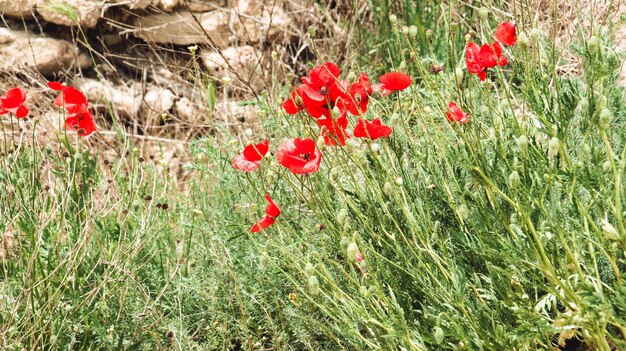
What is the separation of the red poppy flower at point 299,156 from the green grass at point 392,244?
9cm

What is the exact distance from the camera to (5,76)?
4426 millimetres

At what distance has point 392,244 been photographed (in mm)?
2299

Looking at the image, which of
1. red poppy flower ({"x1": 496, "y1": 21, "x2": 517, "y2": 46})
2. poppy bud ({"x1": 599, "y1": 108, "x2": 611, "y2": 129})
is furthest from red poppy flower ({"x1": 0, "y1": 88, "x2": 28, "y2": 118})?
poppy bud ({"x1": 599, "y1": 108, "x2": 611, "y2": 129})

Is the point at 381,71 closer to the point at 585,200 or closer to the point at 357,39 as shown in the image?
the point at 357,39

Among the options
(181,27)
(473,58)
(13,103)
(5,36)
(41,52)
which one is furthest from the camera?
(181,27)

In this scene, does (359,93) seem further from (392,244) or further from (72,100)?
(72,100)

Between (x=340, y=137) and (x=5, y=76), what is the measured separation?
2.87 m

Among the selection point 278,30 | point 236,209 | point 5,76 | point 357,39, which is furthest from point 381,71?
point 5,76

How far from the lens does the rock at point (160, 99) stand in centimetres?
496

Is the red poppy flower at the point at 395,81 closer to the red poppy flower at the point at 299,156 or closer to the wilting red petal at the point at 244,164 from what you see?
the red poppy flower at the point at 299,156

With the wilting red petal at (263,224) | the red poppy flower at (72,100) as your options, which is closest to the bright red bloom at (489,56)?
the wilting red petal at (263,224)

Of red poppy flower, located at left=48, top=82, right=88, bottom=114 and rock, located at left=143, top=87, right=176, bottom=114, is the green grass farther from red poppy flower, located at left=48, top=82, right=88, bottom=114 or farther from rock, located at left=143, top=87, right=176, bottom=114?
rock, located at left=143, top=87, right=176, bottom=114

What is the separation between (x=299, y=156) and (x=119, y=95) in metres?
3.15

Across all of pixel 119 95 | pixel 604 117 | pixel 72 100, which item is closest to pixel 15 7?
pixel 119 95
